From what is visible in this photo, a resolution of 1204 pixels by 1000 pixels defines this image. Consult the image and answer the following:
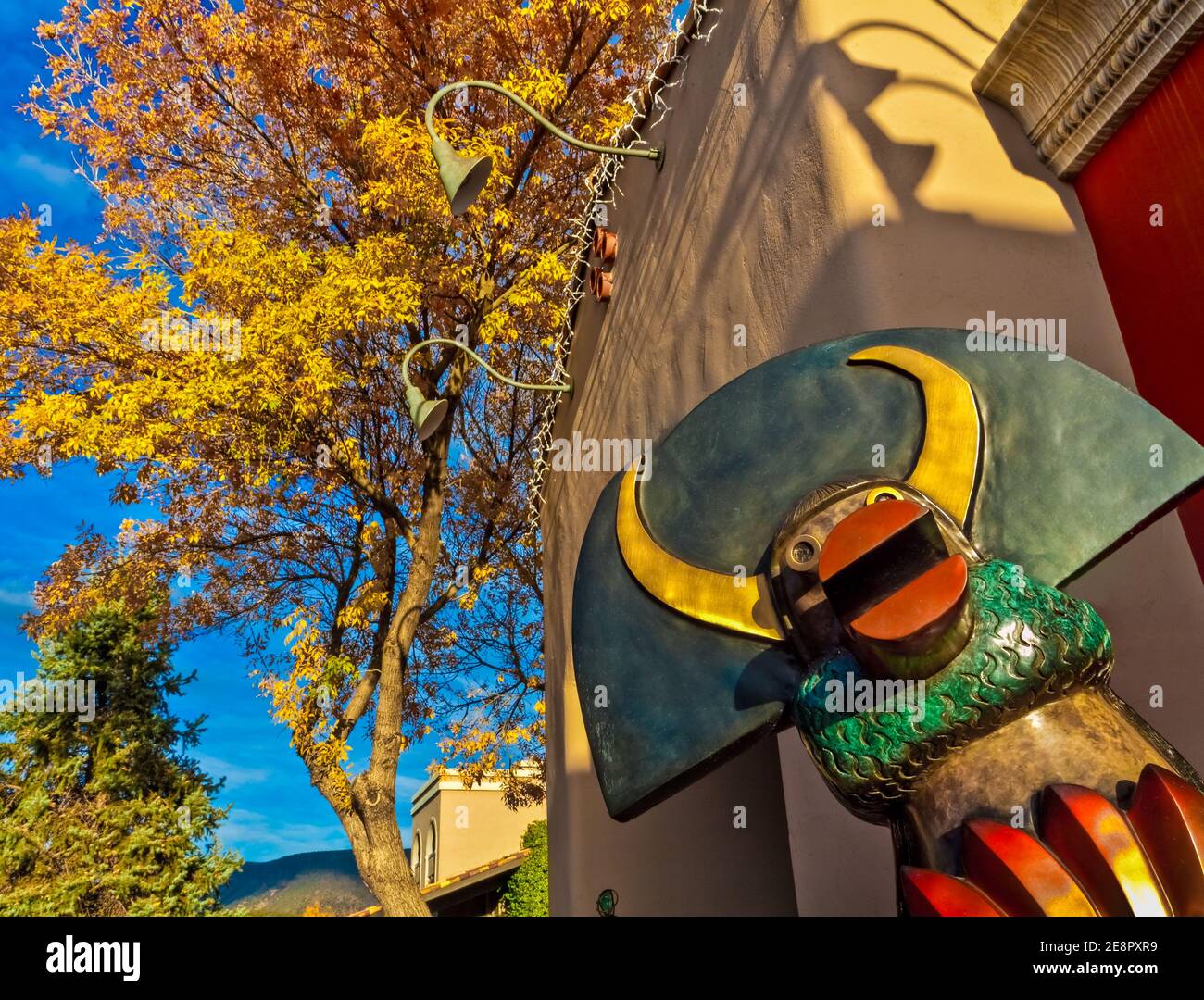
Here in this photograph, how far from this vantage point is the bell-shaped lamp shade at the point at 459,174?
18.0 ft

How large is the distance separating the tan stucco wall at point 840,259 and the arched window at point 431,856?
66.7 ft

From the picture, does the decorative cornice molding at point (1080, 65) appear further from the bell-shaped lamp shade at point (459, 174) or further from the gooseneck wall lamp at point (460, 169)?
the bell-shaped lamp shade at point (459, 174)

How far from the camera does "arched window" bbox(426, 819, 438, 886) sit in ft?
79.4

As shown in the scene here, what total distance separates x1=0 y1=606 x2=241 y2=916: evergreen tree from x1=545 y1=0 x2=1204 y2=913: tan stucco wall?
11.5 metres

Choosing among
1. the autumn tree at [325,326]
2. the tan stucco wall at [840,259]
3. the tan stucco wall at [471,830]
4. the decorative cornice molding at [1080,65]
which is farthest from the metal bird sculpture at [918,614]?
the tan stucco wall at [471,830]

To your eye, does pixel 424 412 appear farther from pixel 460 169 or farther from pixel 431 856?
pixel 431 856

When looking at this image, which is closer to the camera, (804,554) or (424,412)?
(804,554)

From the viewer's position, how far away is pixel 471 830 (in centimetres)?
2394

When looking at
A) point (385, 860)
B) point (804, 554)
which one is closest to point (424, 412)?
point (385, 860)

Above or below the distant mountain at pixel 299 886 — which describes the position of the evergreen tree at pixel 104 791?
above

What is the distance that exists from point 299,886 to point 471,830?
21631 mm

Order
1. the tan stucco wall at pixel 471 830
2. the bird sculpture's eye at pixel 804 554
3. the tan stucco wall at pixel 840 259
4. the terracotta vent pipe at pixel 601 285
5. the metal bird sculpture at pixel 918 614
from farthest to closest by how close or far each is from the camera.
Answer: the tan stucco wall at pixel 471 830 < the terracotta vent pipe at pixel 601 285 < the tan stucco wall at pixel 840 259 < the bird sculpture's eye at pixel 804 554 < the metal bird sculpture at pixel 918 614

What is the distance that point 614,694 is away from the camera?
1585mm

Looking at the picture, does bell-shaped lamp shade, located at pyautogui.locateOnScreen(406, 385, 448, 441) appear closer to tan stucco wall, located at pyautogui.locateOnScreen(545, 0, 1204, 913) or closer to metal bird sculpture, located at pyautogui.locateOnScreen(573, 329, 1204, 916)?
tan stucco wall, located at pyautogui.locateOnScreen(545, 0, 1204, 913)
